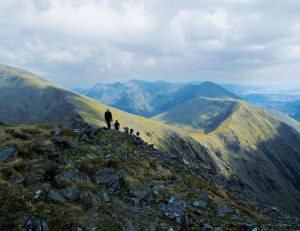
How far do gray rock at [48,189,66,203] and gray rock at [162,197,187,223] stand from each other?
7.46 meters

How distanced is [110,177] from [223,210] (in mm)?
9694

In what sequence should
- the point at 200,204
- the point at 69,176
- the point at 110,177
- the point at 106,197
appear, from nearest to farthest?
1. the point at 106,197
2. the point at 69,176
3. the point at 200,204
4. the point at 110,177

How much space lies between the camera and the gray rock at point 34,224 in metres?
21.4

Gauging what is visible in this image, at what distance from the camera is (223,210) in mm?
30594

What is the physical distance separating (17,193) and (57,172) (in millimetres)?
5435

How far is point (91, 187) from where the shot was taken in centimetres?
2844

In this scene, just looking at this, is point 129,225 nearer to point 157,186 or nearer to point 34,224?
point 34,224

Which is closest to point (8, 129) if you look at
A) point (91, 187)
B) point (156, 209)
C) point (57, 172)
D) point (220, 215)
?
point (57, 172)

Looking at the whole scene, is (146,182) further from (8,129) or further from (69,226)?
(8,129)

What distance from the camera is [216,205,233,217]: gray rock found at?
97.9 ft

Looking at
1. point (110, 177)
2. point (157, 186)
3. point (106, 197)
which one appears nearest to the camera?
point (106, 197)

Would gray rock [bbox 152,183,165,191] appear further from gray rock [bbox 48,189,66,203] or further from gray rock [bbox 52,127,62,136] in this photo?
gray rock [bbox 52,127,62,136]

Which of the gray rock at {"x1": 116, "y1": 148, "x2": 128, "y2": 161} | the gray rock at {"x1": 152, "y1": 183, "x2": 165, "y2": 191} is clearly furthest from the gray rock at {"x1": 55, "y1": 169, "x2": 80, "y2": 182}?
the gray rock at {"x1": 116, "y1": 148, "x2": 128, "y2": 161}

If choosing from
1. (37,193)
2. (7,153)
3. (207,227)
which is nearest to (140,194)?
(207,227)
